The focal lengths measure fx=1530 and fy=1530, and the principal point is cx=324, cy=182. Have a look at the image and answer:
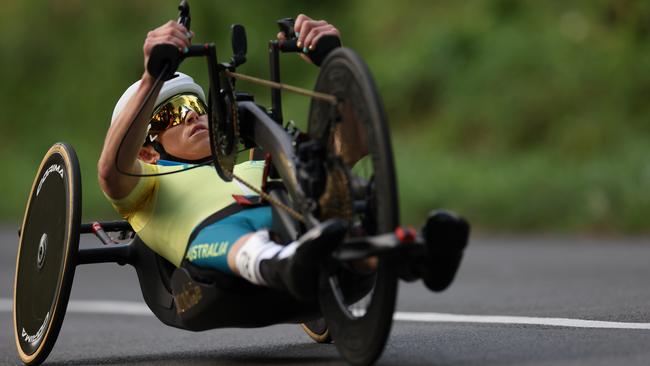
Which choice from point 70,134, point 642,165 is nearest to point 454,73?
point 642,165

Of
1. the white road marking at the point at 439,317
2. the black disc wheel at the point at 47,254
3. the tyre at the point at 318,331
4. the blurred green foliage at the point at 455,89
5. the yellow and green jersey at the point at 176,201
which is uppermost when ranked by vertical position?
the yellow and green jersey at the point at 176,201

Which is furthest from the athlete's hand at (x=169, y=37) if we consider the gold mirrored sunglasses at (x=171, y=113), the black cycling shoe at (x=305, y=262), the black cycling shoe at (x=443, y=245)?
the black cycling shoe at (x=443, y=245)

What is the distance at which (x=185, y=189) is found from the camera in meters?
5.88

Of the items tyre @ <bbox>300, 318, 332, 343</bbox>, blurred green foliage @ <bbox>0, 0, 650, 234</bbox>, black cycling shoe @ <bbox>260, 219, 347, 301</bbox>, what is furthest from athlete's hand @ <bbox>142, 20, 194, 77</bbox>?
blurred green foliage @ <bbox>0, 0, 650, 234</bbox>

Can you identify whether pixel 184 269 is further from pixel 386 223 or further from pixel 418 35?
pixel 418 35

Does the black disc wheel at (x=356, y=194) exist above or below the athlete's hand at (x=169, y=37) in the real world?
below

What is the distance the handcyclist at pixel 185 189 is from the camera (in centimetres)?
520

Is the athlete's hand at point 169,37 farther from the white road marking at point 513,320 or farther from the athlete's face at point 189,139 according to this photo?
the white road marking at point 513,320

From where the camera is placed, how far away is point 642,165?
1616 cm

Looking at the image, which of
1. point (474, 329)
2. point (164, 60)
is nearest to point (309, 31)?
point (164, 60)

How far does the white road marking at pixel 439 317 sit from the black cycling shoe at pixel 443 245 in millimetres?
1582

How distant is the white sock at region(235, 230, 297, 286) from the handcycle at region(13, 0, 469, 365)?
83 mm

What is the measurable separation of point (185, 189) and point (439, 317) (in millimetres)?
2327

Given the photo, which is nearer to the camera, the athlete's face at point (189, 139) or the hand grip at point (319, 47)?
the hand grip at point (319, 47)
